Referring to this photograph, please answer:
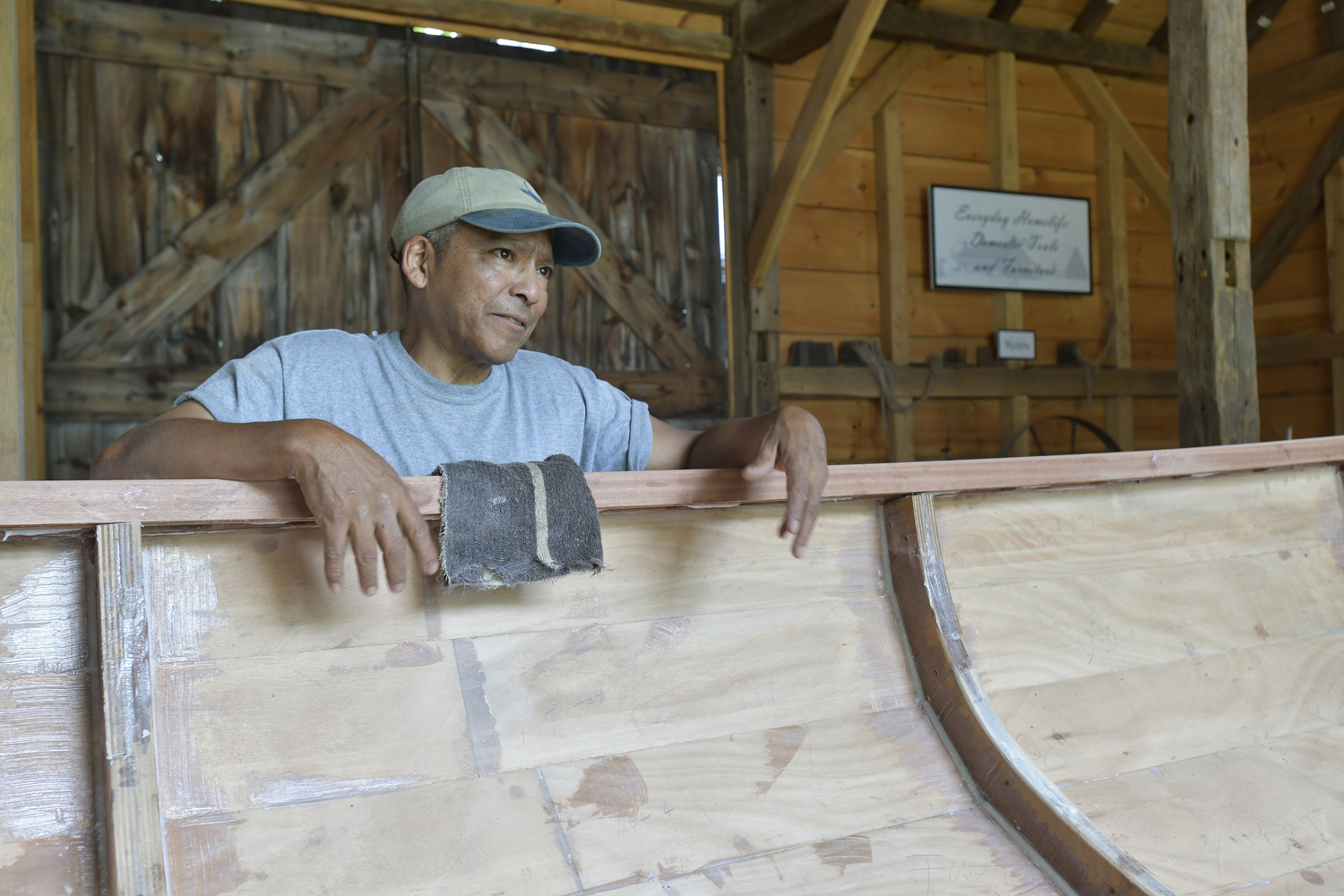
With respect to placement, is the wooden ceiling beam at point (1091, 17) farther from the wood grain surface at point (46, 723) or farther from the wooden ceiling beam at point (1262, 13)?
the wood grain surface at point (46, 723)

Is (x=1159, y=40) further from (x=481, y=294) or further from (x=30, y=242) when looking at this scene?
(x=30, y=242)

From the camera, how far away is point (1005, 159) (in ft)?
18.0

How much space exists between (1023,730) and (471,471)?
98cm

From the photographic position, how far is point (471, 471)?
1.30m

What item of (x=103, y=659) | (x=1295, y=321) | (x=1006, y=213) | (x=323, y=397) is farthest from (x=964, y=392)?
(x=103, y=659)

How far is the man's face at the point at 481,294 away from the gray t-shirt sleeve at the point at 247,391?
0.96 feet

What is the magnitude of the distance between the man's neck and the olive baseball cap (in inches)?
5.8

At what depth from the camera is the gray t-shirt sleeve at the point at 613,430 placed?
2.04m

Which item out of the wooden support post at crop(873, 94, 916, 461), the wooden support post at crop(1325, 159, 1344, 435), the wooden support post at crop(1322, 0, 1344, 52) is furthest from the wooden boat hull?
the wooden support post at crop(1322, 0, 1344, 52)

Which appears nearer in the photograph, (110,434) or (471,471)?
(471,471)

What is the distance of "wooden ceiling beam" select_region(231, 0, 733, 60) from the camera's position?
4.14 m

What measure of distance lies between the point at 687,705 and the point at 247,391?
33.0 inches

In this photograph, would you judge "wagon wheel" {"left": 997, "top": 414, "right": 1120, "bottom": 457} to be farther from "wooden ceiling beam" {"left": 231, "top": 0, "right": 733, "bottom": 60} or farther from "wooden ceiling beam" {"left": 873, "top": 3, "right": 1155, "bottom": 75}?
"wooden ceiling beam" {"left": 231, "top": 0, "right": 733, "bottom": 60}

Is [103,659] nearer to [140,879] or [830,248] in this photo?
[140,879]
